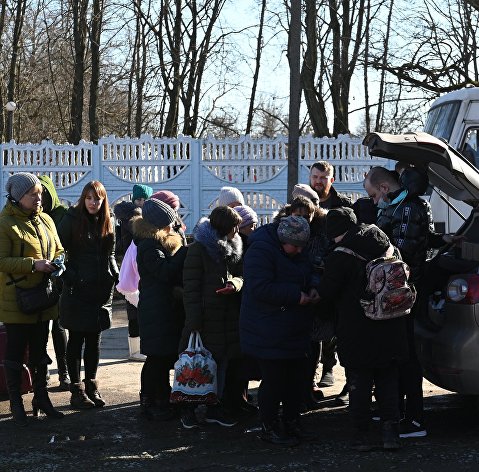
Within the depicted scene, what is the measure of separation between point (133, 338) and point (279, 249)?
12.5 feet

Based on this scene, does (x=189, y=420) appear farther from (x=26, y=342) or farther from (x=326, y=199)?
(x=326, y=199)

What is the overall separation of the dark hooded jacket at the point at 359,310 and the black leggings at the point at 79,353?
2.38 m

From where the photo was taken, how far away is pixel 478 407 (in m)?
7.04

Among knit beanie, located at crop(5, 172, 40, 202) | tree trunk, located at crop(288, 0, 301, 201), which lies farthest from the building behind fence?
knit beanie, located at crop(5, 172, 40, 202)

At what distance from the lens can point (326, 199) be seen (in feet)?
27.4

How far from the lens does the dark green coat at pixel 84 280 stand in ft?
24.4

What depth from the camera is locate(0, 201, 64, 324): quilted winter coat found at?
6.89 metres

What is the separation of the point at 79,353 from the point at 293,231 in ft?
7.82

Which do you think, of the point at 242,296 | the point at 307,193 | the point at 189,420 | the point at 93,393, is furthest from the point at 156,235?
the point at 93,393

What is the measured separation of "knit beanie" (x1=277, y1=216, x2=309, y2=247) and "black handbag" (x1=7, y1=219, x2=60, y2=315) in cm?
189

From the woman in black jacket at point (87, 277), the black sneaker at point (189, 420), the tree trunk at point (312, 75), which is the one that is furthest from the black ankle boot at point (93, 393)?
the tree trunk at point (312, 75)

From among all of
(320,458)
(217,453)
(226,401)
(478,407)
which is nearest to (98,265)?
(226,401)

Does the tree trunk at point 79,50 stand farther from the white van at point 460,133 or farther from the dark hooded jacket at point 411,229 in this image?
the dark hooded jacket at point 411,229

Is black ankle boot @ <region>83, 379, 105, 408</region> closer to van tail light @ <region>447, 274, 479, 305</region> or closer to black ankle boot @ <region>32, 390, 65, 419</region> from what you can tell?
black ankle boot @ <region>32, 390, 65, 419</region>
